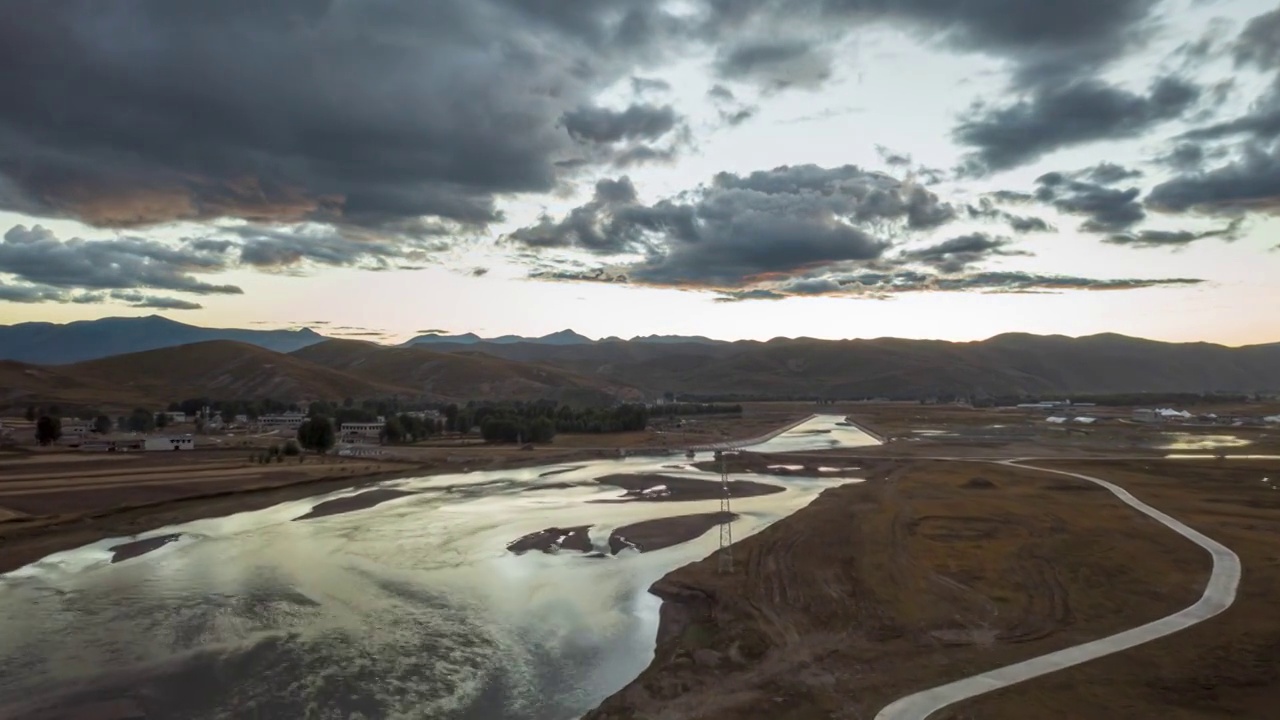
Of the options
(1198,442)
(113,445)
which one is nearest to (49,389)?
(113,445)

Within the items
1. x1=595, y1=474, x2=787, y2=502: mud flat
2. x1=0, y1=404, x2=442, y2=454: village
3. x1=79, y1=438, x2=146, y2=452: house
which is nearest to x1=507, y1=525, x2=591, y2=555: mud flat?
x1=595, y1=474, x2=787, y2=502: mud flat

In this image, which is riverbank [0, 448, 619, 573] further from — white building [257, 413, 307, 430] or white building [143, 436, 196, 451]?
white building [257, 413, 307, 430]

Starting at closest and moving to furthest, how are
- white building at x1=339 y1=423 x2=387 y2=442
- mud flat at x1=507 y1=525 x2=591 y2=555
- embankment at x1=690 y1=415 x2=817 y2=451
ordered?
mud flat at x1=507 y1=525 x2=591 y2=555 < embankment at x1=690 y1=415 x2=817 y2=451 < white building at x1=339 y1=423 x2=387 y2=442

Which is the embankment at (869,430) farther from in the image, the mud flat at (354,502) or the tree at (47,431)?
the tree at (47,431)

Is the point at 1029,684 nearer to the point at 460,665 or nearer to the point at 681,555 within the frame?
the point at 460,665

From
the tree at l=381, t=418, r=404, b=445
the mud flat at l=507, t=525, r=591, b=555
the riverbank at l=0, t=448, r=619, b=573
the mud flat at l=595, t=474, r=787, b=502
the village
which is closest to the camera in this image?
the mud flat at l=507, t=525, r=591, b=555

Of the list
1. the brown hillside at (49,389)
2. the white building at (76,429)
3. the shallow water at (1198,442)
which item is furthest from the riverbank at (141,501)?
the brown hillside at (49,389)
